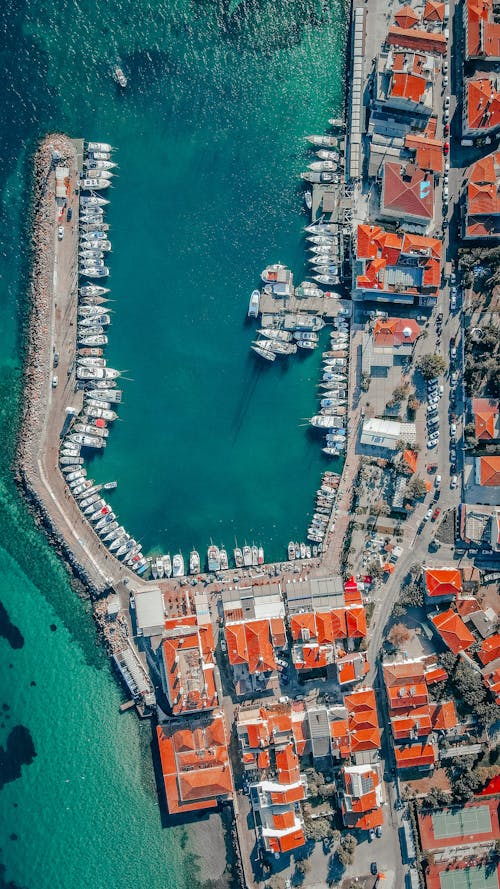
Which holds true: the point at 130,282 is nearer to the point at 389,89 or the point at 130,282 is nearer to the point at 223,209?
the point at 223,209

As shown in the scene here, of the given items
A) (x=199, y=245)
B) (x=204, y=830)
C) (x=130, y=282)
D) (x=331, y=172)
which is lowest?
(x=204, y=830)

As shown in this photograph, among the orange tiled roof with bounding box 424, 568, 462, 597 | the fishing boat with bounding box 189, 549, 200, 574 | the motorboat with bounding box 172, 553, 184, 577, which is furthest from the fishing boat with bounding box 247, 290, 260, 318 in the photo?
the orange tiled roof with bounding box 424, 568, 462, 597

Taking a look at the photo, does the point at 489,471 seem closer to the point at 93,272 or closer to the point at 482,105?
the point at 482,105

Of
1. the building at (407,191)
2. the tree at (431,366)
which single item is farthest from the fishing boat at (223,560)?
the building at (407,191)

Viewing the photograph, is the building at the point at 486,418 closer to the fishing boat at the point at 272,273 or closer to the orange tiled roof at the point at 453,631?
the orange tiled roof at the point at 453,631

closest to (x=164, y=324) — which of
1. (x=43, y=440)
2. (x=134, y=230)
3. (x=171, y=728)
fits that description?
(x=134, y=230)
